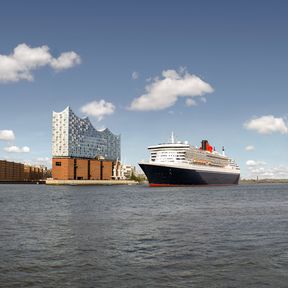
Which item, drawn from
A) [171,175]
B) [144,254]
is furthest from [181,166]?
[144,254]

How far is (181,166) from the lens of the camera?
12119 centimetres

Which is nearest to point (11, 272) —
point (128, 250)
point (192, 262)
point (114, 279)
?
point (114, 279)

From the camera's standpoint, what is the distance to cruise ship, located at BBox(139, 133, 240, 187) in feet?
394

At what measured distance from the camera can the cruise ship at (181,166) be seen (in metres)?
120

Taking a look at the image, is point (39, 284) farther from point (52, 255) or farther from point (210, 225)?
point (210, 225)

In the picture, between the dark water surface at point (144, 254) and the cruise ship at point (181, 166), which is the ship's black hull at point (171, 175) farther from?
the dark water surface at point (144, 254)

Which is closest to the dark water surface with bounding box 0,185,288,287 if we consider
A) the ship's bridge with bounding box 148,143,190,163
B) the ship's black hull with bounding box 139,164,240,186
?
the ship's black hull with bounding box 139,164,240,186

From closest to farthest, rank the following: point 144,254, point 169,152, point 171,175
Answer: point 144,254
point 171,175
point 169,152

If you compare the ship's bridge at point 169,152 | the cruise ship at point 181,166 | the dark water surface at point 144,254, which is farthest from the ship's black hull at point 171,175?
the dark water surface at point 144,254

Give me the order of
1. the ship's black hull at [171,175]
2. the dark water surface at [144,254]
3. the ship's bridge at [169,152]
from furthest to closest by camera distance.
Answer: the ship's bridge at [169,152] → the ship's black hull at [171,175] → the dark water surface at [144,254]

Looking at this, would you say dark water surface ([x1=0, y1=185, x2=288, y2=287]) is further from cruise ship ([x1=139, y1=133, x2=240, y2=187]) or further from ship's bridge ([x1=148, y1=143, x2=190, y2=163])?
ship's bridge ([x1=148, y1=143, x2=190, y2=163])

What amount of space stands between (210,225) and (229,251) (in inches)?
390

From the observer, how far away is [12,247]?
21266 millimetres

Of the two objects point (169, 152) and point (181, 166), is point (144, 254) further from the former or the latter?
point (169, 152)
